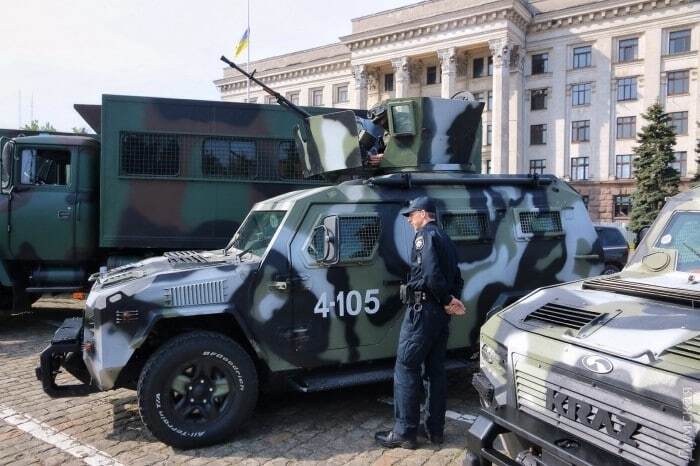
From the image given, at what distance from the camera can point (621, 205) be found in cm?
4091

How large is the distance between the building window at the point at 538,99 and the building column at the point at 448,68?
6214mm

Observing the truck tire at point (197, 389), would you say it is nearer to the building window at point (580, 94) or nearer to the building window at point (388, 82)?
the building window at point (580, 94)

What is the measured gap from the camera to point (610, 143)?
41500mm

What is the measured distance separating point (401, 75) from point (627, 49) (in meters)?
17.7

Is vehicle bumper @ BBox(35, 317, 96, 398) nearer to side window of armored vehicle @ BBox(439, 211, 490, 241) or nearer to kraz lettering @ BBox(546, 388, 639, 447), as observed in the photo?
side window of armored vehicle @ BBox(439, 211, 490, 241)

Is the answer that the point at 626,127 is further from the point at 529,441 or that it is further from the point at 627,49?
the point at 529,441

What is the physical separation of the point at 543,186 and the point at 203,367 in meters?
3.71

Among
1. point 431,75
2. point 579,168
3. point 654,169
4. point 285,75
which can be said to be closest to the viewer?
point 654,169

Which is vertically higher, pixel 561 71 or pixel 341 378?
pixel 561 71

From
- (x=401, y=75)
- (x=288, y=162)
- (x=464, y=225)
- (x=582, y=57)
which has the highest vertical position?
(x=401, y=75)

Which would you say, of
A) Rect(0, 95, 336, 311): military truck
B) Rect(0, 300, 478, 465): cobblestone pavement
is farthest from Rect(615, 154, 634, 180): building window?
Rect(0, 300, 478, 465): cobblestone pavement

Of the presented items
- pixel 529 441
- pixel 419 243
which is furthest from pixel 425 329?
pixel 529 441

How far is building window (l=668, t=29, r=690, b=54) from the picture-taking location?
3956 cm

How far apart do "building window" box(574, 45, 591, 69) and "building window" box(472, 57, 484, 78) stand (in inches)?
299
